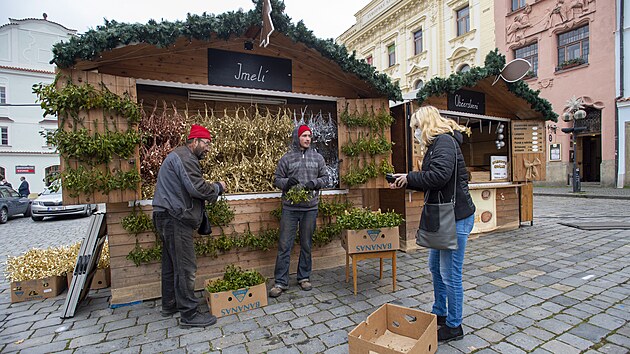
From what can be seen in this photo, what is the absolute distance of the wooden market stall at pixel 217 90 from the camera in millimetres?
3467

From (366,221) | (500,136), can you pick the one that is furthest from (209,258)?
(500,136)

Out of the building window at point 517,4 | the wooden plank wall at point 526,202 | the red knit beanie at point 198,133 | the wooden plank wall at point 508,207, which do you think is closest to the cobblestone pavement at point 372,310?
the red knit beanie at point 198,133

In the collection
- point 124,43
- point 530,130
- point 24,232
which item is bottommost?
point 24,232

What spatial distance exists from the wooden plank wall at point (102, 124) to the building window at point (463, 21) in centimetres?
2112

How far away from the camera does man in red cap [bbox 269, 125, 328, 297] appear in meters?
4.07

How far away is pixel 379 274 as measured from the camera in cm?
448

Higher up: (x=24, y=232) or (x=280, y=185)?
(x=280, y=185)

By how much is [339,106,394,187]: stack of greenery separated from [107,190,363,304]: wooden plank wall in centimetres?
40


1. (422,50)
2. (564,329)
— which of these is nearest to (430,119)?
(564,329)

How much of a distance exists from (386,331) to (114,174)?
10.2ft

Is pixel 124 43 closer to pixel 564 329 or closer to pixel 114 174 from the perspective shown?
pixel 114 174

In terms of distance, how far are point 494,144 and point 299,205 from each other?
580cm

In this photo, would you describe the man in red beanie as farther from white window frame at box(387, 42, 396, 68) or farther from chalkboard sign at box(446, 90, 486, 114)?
white window frame at box(387, 42, 396, 68)

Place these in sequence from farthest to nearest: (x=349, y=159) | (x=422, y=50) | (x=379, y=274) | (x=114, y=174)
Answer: (x=422, y=50), (x=349, y=159), (x=379, y=274), (x=114, y=174)
